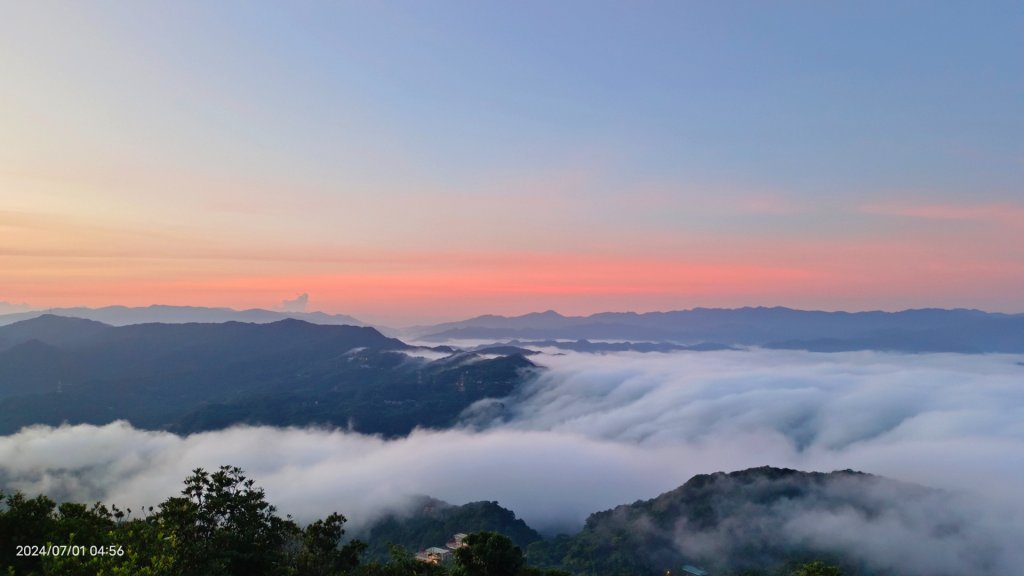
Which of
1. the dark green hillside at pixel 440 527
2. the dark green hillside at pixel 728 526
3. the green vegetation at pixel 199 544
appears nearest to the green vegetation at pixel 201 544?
the green vegetation at pixel 199 544

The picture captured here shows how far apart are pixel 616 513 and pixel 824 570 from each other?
131 meters

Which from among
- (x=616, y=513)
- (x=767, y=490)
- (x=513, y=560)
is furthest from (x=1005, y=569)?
(x=513, y=560)

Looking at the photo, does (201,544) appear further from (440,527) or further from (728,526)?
(728,526)

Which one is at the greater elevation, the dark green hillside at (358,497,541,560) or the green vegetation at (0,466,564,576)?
the green vegetation at (0,466,564,576)

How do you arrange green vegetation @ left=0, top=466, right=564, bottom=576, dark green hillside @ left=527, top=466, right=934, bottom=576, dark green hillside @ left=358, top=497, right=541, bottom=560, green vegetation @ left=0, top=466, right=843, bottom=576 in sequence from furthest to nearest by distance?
1. dark green hillside @ left=358, top=497, right=541, bottom=560
2. dark green hillside @ left=527, top=466, right=934, bottom=576
3. green vegetation @ left=0, top=466, right=843, bottom=576
4. green vegetation @ left=0, top=466, right=564, bottom=576

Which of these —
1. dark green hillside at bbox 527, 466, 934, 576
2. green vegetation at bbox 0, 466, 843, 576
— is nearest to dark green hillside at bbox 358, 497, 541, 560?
dark green hillside at bbox 527, 466, 934, 576

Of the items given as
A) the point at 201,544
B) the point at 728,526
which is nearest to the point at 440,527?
the point at 728,526

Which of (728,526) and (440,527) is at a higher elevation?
(728,526)

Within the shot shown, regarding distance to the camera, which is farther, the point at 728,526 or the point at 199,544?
the point at 728,526

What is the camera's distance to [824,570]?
167 ft

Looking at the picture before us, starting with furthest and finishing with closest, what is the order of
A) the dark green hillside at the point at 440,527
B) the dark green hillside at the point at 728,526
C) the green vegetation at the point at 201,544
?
the dark green hillside at the point at 440,527 < the dark green hillside at the point at 728,526 < the green vegetation at the point at 201,544

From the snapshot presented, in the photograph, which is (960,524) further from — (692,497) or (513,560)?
(513,560)

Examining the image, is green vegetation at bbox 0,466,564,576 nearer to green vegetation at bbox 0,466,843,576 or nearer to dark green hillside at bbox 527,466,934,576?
green vegetation at bbox 0,466,843,576

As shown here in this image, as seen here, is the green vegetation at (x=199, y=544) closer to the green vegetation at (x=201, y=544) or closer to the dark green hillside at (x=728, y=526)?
the green vegetation at (x=201, y=544)
